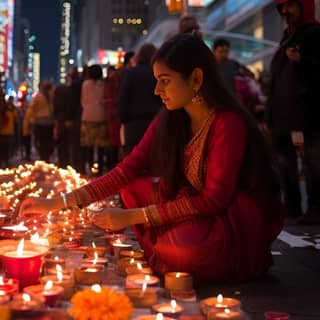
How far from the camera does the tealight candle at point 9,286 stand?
8.98 feet

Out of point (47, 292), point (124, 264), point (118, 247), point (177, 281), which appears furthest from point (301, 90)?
point (47, 292)

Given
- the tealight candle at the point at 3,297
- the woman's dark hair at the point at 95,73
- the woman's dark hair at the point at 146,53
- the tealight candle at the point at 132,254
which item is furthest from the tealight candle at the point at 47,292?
the woman's dark hair at the point at 95,73

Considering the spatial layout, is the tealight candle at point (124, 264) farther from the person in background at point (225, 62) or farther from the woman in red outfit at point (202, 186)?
the person in background at point (225, 62)

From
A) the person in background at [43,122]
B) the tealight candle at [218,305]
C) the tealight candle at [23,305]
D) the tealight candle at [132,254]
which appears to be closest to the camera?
the tealight candle at [23,305]

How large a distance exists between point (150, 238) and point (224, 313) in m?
1.16

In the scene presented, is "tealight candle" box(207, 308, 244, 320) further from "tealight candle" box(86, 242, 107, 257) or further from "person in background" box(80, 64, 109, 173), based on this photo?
"person in background" box(80, 64, 109, 173)

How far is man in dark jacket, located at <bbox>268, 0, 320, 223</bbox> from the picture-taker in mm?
6293

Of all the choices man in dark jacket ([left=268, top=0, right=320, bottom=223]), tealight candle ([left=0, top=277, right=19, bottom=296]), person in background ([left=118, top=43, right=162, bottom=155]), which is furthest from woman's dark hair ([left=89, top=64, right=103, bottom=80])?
tealight candle ([left=0, top=277, right=19, bottom=296])

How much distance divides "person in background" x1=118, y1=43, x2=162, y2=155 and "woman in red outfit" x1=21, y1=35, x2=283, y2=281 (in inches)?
154

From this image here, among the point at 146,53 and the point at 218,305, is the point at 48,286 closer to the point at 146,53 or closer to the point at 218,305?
the point at 218,305

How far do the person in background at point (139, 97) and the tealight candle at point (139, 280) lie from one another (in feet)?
15.2

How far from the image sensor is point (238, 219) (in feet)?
11.9

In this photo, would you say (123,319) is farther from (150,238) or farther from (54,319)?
(150,238)

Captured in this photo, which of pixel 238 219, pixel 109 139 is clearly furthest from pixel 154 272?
pixel 109 139
